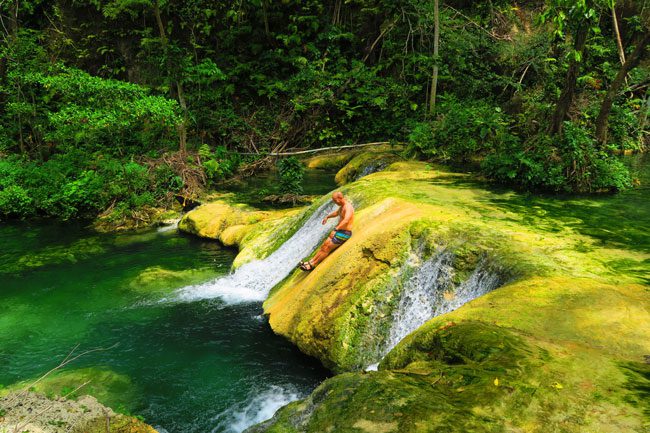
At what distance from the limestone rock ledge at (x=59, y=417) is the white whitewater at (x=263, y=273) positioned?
16.2ft

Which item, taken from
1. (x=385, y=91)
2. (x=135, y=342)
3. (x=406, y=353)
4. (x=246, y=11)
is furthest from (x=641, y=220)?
(x=246, y=11)

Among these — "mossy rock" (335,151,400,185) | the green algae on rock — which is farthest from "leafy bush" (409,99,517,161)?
the green algae on rock

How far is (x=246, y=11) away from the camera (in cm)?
2627

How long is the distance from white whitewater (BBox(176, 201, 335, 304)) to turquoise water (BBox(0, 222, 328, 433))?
0.41 meters

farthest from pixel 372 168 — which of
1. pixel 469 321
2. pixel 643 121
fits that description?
pixel 469 321

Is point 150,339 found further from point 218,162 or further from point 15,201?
point 218,162

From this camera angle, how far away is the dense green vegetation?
14.4 m

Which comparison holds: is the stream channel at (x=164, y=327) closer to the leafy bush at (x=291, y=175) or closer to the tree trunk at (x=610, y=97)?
the tree trunk at (x=610, y=97)

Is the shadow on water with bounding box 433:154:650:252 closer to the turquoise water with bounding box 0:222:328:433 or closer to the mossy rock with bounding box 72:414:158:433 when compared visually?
the turquoise water with bounding box 0:222:328:433

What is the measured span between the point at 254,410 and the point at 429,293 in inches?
119

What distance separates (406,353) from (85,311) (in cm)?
737

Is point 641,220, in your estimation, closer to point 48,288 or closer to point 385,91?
point 48,288

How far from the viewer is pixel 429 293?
6758 millimetres

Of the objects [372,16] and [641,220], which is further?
[372,16]
